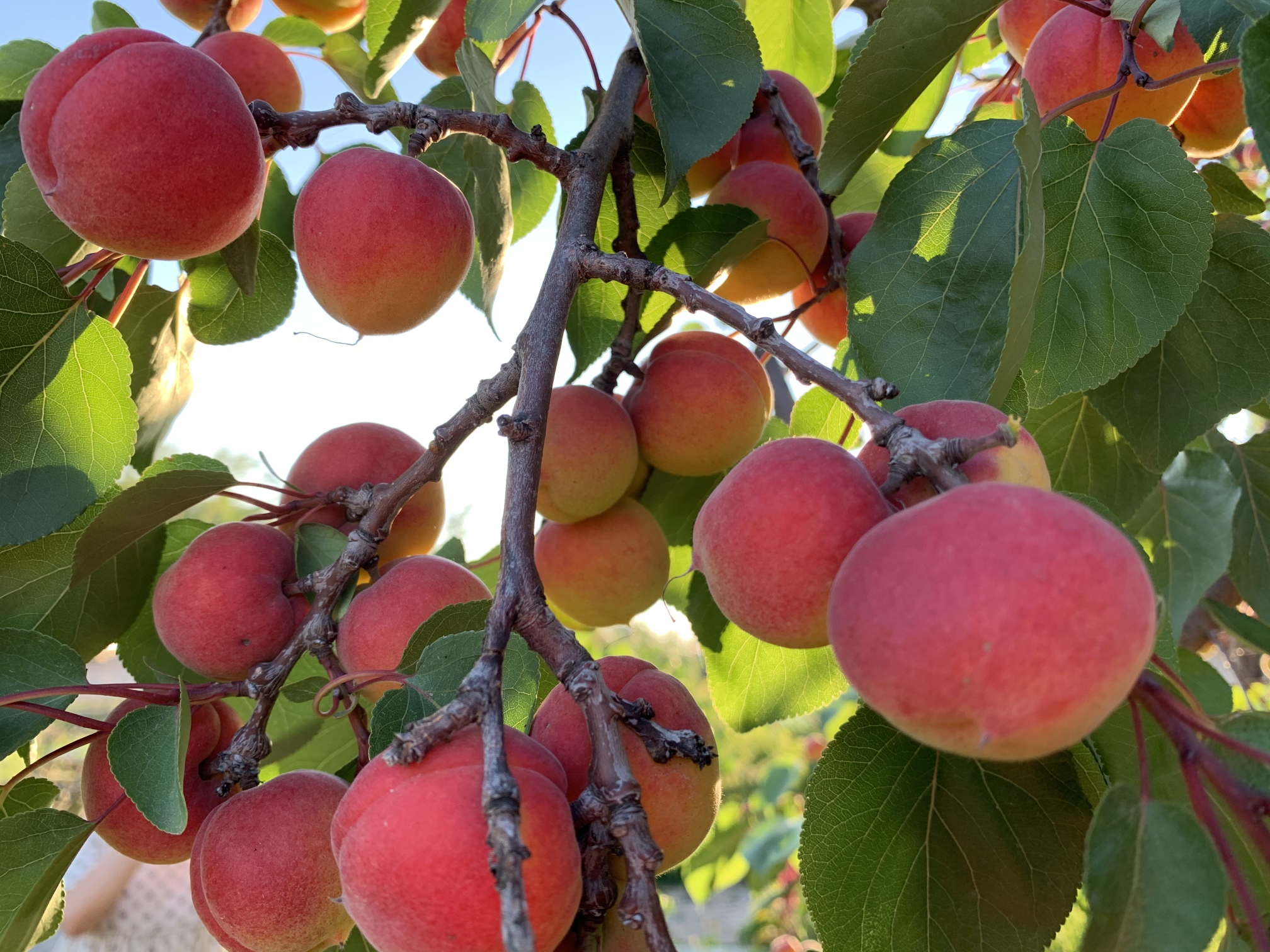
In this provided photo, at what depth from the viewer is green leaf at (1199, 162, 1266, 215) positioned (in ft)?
3.19

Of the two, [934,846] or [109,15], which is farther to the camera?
[109,15]

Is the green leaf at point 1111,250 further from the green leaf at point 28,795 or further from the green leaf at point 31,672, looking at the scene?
the green leaf at point 28,795

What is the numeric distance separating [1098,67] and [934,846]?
658 mm

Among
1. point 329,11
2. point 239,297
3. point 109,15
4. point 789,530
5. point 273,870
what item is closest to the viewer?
point 789,530

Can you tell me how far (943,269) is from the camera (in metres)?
0.76

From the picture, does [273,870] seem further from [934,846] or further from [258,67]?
[258,67]

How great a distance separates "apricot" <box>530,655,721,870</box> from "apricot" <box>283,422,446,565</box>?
1.23ft

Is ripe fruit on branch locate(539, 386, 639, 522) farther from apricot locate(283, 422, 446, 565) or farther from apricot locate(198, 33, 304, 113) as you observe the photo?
apricot locate(198, 33, 304, 113)

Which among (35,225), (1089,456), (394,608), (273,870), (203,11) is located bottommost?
(273,870)

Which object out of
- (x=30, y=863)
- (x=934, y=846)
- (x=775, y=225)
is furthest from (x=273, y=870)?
(x=775, y=225)

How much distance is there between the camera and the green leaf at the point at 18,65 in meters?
1.11

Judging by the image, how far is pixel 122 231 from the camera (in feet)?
2.17

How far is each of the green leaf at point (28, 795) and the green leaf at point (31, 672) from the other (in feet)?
0.42

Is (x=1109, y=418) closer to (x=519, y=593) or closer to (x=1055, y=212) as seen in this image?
(x=1055, y=212)
